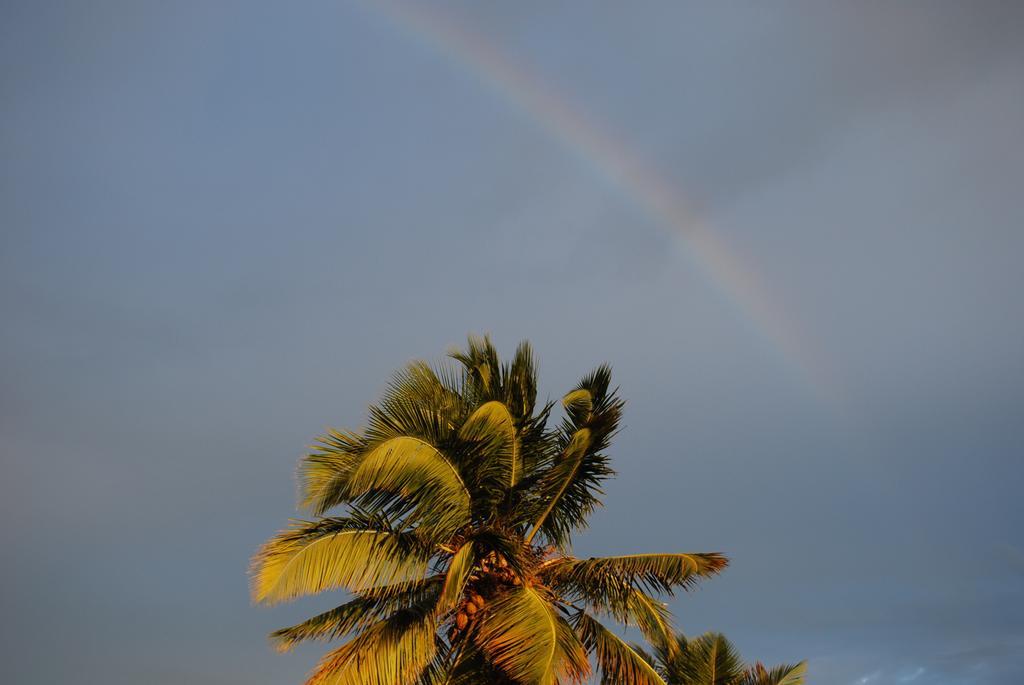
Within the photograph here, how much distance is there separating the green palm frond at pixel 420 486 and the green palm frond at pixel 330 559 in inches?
19.7

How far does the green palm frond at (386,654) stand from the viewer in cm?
1466

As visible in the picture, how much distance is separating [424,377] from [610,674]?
6013 mm

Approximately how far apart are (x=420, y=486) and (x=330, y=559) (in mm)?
1828

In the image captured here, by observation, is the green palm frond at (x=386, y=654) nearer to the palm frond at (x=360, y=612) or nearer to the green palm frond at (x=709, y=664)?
the palm frond at (x=360, y=612)

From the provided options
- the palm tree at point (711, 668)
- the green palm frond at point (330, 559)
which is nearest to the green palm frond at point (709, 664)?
the palm tree at point (711, 668)

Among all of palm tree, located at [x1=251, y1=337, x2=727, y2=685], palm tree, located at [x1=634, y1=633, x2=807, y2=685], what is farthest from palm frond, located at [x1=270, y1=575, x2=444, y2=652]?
palm tree, located at [x1=634, y1=633, x2=807, y2=685]

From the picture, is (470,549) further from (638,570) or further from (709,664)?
(709,664)

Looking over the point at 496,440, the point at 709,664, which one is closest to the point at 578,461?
the point at 496,440

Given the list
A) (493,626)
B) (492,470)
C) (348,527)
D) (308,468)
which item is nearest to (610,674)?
(493,626)

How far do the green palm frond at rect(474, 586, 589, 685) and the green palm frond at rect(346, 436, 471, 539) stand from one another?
1616mm

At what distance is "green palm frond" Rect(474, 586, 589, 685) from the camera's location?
13.6 metres

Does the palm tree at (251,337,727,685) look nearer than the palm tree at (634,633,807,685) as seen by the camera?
Yes

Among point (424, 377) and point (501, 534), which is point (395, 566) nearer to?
A: point (501, 534)

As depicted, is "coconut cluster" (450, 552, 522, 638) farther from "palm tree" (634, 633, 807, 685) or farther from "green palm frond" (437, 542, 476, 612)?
"palm tree" (634, 633, 807, 685)
